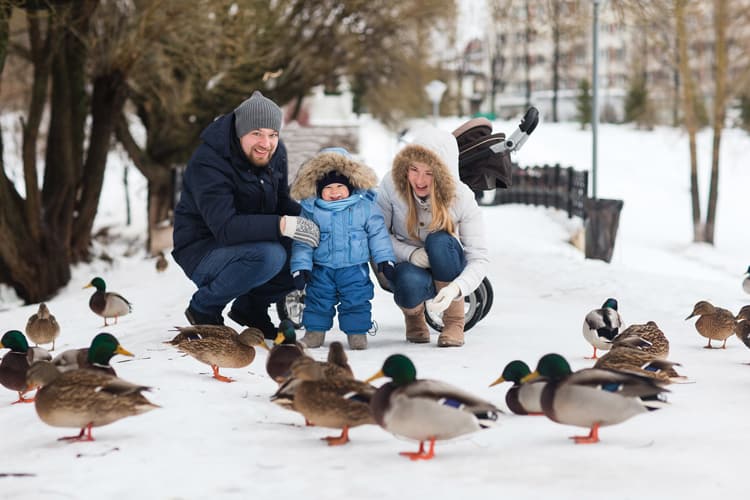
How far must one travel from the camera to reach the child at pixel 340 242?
21.0 ft

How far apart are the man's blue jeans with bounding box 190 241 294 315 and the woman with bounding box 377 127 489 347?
2.61 ft

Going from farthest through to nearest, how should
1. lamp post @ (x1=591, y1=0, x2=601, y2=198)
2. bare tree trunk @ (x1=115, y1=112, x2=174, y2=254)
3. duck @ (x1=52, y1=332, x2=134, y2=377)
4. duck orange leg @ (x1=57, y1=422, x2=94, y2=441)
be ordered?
bare tree trunk @ (x1=115, y1=112, x2=174, y2=254)
lamp post @ (x1=591, y1=0, x2=601, y2=198)
duck @ (x1=52, y1=332, x2=134, y2=377)
duck orange leg @ (x1=57, y1=422, x2=94, y2=441)

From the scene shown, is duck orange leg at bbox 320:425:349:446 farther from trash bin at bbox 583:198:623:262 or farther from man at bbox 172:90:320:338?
trash bin at bbox 583:198:623:262

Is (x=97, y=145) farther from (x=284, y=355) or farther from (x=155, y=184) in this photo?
(x=284, y=355)

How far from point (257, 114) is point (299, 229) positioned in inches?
30.1

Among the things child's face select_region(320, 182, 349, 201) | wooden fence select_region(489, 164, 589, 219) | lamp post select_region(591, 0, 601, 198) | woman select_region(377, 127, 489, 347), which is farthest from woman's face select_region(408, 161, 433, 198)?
wooden fence select_region(489, 164, 589, 219)

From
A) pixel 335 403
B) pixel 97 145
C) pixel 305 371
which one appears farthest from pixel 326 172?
pixel 97 145

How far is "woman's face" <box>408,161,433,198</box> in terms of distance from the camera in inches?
257

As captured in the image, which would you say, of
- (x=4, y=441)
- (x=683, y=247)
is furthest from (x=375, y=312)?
(x=683, y=247)

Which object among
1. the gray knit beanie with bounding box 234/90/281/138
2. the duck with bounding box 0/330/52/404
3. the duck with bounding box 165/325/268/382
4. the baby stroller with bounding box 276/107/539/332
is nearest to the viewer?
the duck with bounding box 0/330/52/404

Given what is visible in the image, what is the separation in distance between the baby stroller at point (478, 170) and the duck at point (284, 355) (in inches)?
72.4

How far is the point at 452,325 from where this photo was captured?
265 inches

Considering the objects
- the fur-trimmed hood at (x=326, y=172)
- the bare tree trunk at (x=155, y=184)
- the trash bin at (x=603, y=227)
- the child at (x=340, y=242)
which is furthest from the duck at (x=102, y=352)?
the bare tree trunk at (x=155, y=184)

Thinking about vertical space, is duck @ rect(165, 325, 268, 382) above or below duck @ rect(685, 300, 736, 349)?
above
